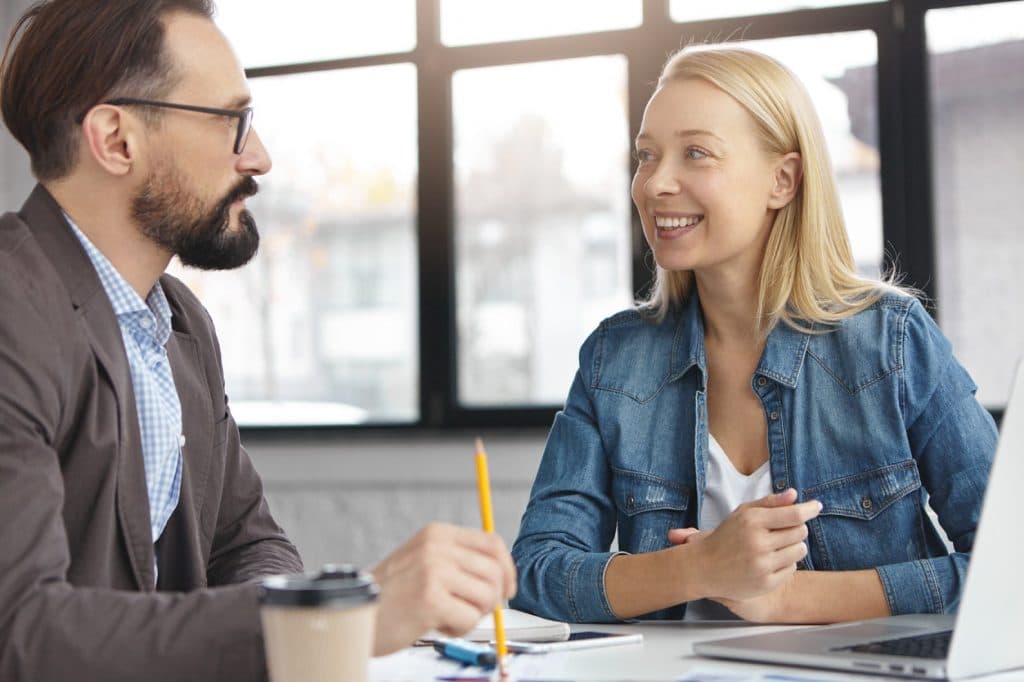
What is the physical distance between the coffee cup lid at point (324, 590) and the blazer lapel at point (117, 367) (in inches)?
18.7

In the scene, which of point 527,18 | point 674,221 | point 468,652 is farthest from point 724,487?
point 527,18

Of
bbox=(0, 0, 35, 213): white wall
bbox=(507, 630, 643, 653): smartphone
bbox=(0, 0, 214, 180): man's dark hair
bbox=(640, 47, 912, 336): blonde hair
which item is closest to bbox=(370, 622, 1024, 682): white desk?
bbox=(507, 630, 643, 653): smartphone

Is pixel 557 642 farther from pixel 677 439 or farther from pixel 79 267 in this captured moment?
pixel 79 267

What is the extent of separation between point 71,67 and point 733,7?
2.46 metres

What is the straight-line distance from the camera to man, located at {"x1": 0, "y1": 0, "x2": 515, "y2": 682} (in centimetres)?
102

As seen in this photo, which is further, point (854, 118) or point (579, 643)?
point (854, 118)

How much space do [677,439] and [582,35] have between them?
2.14 metres

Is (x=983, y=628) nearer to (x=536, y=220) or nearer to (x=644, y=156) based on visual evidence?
(x=644, y=156)

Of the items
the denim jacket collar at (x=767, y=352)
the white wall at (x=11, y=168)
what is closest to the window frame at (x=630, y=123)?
the white wall at (x=11, y=168)

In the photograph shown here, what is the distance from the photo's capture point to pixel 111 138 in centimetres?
144

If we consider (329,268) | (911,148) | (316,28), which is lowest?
(329,268)

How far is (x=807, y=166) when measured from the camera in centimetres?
183

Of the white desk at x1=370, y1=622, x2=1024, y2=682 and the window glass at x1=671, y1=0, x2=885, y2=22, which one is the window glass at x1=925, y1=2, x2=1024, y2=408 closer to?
the window glass at x1=671, y1=0, x2=885, y2=22

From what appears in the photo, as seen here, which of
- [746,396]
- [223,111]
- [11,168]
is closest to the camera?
[223,111]
